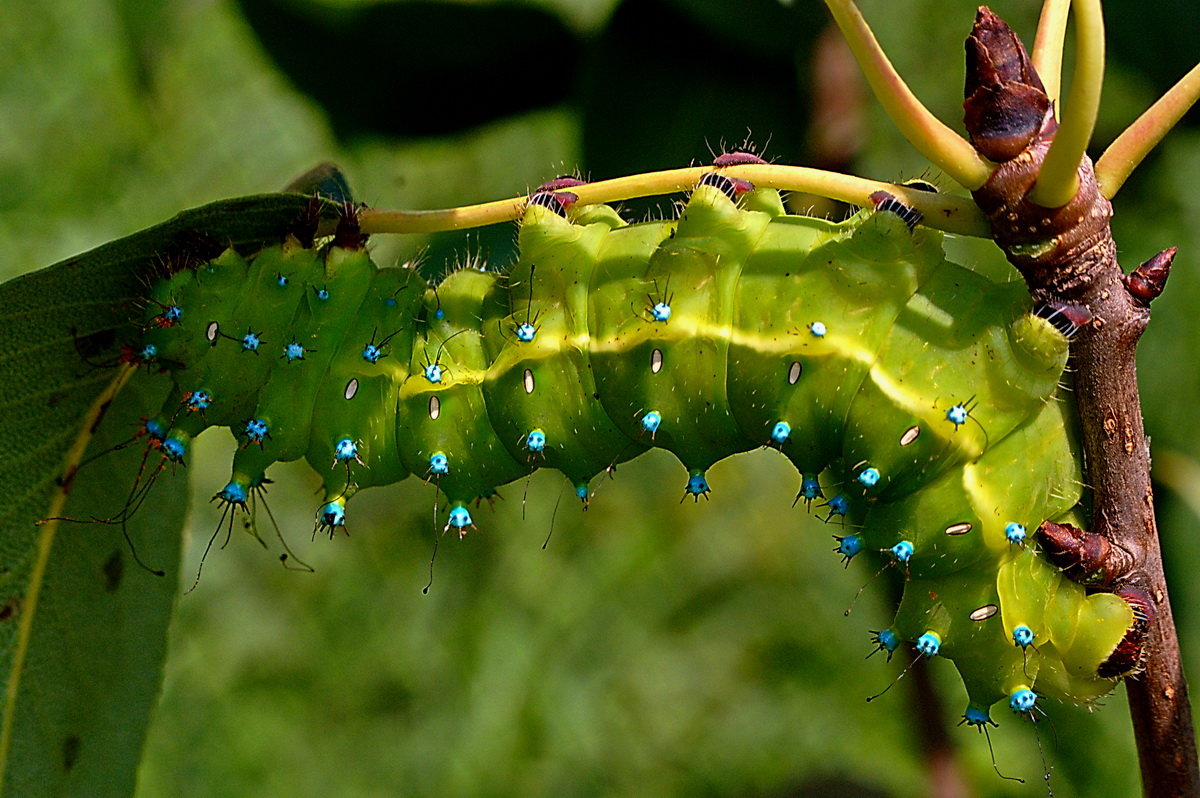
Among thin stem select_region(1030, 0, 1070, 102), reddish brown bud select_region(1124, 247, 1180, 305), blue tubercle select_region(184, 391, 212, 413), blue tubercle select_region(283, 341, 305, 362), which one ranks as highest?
blue tubercle select_region(283, 341, 305, 362)

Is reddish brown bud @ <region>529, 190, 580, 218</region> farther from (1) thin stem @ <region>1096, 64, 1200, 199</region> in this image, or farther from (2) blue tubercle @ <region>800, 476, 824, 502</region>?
(1) thin stem @ <region>1096, 64, 1200, 199</region>

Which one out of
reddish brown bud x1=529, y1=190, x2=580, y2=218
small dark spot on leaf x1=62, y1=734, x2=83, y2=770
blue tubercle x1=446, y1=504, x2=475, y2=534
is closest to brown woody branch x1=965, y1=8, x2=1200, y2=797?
reddish brown bud x1=529, y1=190, x2=580, y2=218

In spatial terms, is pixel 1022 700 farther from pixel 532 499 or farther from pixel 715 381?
pixel 532 499

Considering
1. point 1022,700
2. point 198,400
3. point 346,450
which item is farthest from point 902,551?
point 198,400

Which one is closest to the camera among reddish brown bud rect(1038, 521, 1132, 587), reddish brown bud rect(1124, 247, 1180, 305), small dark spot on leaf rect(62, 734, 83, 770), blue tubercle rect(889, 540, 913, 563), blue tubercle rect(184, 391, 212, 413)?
reddish brown bud rect(1124, 247, 1180, 305)

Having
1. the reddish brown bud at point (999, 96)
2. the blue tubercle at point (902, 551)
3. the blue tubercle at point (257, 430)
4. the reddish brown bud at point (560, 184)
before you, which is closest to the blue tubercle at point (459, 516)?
the blue tubercle at point (257, 430)
